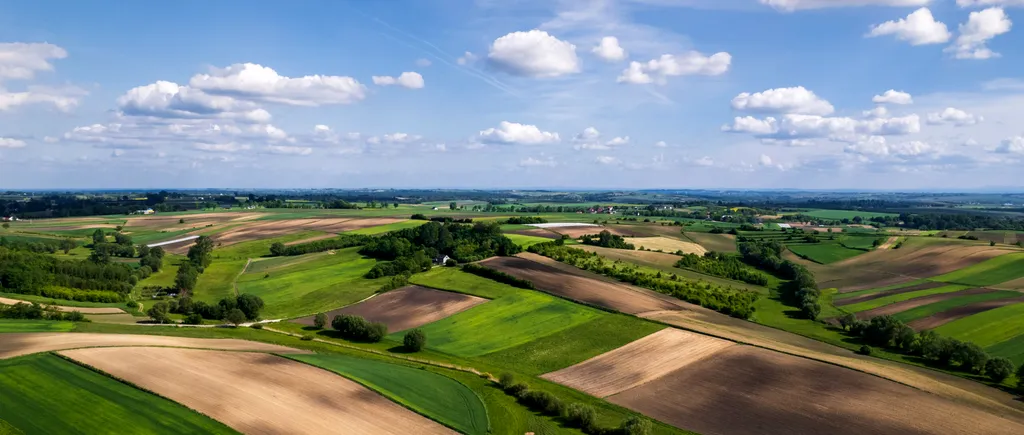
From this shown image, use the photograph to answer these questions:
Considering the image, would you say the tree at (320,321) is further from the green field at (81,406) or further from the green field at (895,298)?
the green field at (895,298)

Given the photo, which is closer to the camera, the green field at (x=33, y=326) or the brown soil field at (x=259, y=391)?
the brown soil field at (x=259, y=391)

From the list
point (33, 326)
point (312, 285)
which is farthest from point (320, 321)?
point (33, 326)

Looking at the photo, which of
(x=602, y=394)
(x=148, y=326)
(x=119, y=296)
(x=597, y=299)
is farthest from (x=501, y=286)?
(x=119, y=296)

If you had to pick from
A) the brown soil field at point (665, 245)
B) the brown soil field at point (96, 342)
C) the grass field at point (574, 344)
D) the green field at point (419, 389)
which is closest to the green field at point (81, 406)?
the brown soil field at point (96, 342)

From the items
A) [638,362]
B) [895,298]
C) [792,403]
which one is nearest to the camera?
[792,403]

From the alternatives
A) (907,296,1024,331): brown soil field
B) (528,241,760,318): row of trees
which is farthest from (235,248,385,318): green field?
(907,296,1024,331): brown soil field

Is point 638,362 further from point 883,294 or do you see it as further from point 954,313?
point 883,294
